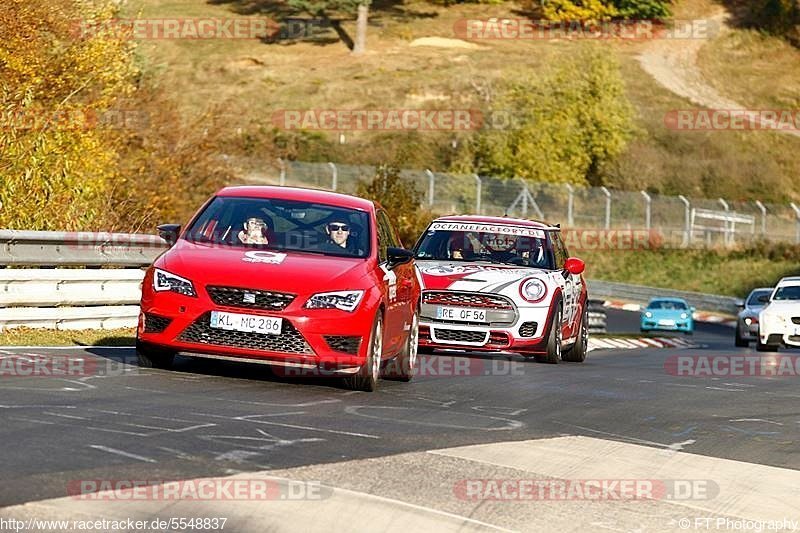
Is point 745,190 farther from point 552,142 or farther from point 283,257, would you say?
point 283,257

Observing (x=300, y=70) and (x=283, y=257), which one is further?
(x=300, y=70)

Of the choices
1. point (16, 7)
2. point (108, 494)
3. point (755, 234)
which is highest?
point (16, 7)

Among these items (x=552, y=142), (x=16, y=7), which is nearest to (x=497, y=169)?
(x=552, y=142)

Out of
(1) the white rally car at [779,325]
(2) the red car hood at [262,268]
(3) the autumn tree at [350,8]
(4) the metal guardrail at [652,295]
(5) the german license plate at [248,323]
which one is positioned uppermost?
(3) the autumn tree at [350,8]

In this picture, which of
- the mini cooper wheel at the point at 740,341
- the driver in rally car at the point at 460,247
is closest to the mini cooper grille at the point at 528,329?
the driver in rally car at the point at 460,247

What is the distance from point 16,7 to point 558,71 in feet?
175

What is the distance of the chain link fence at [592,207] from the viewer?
202ft

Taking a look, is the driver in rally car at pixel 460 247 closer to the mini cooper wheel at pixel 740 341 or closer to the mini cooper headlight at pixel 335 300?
the mini cooper headlight at pixel 335 300

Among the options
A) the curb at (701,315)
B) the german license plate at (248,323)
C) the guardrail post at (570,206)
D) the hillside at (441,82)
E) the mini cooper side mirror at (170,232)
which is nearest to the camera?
the german license plate at (248,323)

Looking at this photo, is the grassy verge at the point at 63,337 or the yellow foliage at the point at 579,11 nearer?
the grassy verge at the point at 63,337

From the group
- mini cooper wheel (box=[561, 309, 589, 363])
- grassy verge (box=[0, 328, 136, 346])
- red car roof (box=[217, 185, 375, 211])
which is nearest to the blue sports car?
mini cooper wheel (box=[561, 309, 589, 363])

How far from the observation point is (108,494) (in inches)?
282

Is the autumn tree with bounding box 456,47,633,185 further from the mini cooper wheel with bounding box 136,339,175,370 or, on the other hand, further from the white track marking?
the white track marking

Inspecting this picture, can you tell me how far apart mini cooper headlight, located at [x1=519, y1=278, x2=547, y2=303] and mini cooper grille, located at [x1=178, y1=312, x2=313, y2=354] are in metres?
6.21
